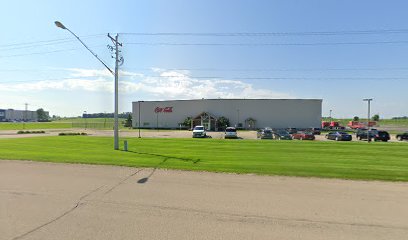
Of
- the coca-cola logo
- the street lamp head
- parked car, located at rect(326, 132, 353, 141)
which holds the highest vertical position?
the street lamp head

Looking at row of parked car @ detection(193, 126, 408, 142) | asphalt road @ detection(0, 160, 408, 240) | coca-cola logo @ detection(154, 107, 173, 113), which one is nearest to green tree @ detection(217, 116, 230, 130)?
coca-cola logo @ detection(154, 107, 173, 113)

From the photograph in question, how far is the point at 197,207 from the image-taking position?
23.2 ft

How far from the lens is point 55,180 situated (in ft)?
33.3

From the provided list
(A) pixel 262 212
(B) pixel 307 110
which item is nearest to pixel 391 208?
(A) pixel 262 212

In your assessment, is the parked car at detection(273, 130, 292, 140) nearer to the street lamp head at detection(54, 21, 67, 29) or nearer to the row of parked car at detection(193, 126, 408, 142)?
the row of parked car at detection(193, 126, 408, 142)

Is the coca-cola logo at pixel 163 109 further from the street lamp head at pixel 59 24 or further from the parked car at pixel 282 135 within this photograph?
the street lamp head at pixel 59 24

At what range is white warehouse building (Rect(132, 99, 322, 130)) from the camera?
240ft

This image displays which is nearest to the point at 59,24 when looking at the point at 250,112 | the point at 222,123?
the point at 222,123

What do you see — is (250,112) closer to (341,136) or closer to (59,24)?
(341,136)

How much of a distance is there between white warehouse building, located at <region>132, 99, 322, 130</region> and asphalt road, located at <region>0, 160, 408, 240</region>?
62.6 meters

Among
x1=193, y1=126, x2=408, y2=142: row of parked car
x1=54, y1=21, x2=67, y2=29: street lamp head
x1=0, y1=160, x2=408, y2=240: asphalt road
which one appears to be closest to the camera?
x1=0, y1=160, x2=408, y2=240: asphalt road

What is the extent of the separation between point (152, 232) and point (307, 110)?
72.9 meters

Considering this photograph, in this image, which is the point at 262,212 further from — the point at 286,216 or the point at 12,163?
the point at 12,163

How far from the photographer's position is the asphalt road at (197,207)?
5578 millimetres
